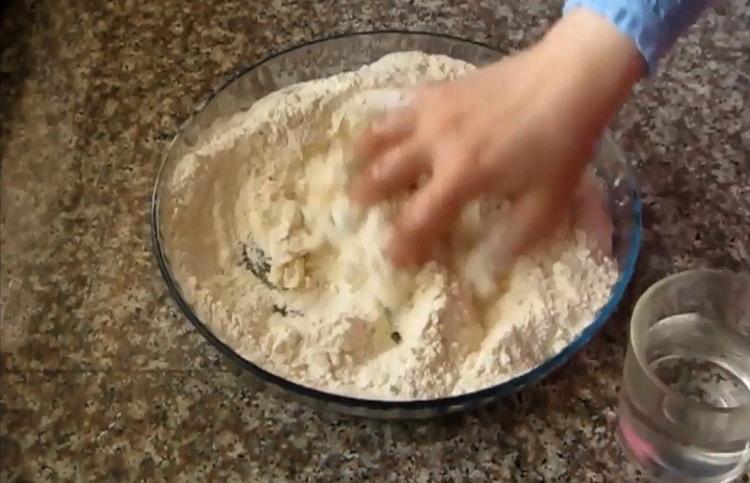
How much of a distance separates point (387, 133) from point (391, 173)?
0.03 meters

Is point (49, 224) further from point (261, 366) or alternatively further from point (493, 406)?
point (493, 406)

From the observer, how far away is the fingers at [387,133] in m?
0.68

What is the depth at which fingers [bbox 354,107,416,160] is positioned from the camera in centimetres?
68

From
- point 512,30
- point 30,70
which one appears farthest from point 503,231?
point 30,70

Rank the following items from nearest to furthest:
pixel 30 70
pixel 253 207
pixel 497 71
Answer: pixel 497 71 < pixel 253 207 < pixel 30 70

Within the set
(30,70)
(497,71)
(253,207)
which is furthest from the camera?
(30,70)

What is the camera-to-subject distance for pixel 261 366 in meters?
0.66

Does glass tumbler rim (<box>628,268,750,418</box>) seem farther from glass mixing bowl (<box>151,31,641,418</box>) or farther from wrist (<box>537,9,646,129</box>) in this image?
wrist (<box>537,9,646,129</box>)

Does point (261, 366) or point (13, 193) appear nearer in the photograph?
point (261, 366)

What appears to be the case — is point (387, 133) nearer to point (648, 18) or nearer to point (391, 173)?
point (391, 173)

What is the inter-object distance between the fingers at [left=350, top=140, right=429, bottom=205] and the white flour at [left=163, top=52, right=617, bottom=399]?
0.05 ft

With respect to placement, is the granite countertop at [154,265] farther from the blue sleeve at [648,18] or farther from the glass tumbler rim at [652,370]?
the blue sleeve at [648,18]

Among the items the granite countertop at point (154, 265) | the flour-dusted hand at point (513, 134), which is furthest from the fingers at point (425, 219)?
the granite countertop at point (154, 265)

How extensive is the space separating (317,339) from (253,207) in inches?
5.0
